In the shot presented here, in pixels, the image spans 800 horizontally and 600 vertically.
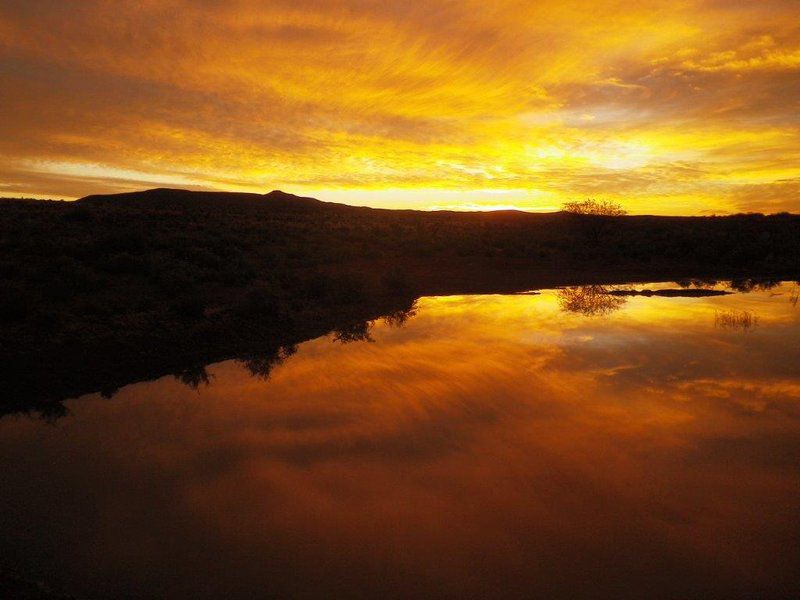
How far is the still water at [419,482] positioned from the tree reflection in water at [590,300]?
6.11 metres

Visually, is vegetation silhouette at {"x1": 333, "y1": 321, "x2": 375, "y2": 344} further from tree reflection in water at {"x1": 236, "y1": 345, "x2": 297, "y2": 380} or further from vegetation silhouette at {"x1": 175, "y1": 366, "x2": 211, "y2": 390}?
vegetation silhouette at {"x1": 175, "y1": 366, "x2": 211, "y2": 390}

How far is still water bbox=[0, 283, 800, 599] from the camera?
4.77 meters

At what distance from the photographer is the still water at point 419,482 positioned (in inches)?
188

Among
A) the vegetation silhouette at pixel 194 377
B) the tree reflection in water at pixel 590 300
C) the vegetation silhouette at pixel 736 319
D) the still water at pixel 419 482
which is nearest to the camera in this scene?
the still water at pixel 419 482

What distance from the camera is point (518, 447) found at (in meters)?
7.09

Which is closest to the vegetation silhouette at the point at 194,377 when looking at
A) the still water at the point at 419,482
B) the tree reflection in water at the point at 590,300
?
the still water at the point at 419,482

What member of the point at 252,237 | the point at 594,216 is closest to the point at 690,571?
the point at 252,237

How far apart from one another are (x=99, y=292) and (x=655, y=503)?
14933 millimetres

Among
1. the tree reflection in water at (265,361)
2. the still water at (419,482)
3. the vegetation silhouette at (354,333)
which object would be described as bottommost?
the still water at (419,482)

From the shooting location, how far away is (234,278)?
18859 mm

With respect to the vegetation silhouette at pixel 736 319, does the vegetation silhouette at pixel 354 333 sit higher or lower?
lower

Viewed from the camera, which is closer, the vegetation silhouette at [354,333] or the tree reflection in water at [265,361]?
the tree reflection in water at [265,361]

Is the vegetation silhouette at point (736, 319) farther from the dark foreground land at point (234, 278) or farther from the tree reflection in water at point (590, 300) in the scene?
the dark foreground land at point (234, 278)

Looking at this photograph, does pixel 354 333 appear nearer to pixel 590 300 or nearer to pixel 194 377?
pixel 194 377
